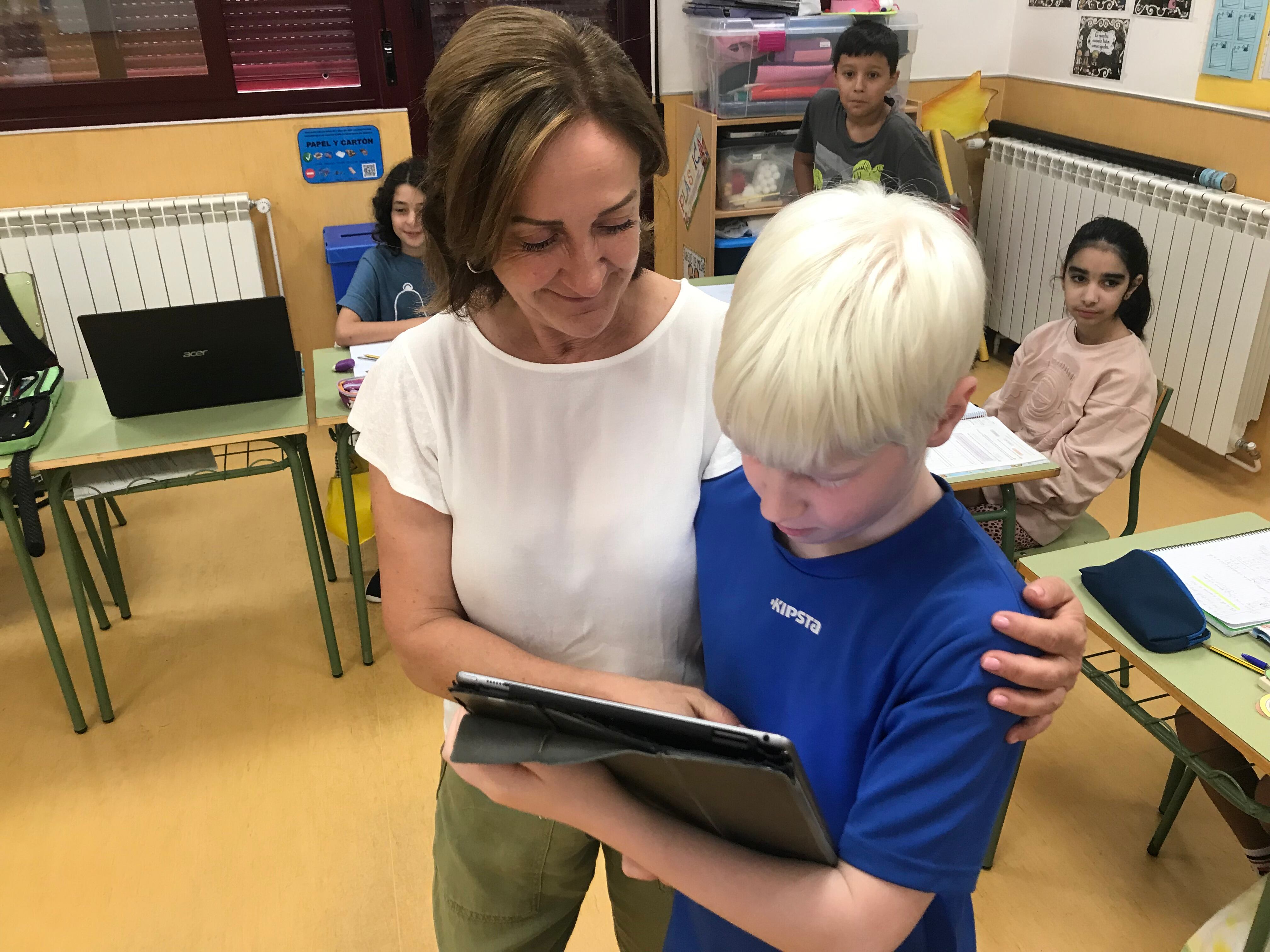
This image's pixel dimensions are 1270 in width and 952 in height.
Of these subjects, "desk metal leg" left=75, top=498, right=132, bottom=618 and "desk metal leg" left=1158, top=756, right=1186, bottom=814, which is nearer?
"desk metal leg" left=1158, top=756, right=1186, bottom=814

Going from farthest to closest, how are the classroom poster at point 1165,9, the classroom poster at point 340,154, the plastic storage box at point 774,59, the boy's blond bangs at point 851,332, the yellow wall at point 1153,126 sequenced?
1. the classroom poster at point 340,154
2. the plastic storage box at point 774,59
3. the classroom poster at point 1165,9
4. the yellow wall at point 1153,126
5. the boy's blond bangs at point 851,332

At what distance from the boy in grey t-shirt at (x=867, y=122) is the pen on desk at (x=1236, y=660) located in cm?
201

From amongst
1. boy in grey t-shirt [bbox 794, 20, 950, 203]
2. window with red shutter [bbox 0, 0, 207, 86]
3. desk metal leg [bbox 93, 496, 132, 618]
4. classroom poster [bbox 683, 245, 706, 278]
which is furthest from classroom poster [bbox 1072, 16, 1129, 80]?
desk metal leg [bbox 93, 496, 132, 618]

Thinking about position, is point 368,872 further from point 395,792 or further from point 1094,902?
point 1094,902

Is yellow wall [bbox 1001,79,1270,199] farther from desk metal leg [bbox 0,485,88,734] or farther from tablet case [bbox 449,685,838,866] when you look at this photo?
desk metal leg [bbox 0,485,88,734]

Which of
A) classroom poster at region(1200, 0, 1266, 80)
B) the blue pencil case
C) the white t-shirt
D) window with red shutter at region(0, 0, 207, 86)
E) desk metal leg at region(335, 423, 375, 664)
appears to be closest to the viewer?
the white t-shirt

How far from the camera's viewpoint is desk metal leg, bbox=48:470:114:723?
86.8 inches

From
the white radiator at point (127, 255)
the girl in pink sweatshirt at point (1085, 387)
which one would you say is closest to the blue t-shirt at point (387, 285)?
the white radiator at point (127, 255)

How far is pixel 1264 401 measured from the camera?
321 centimetres

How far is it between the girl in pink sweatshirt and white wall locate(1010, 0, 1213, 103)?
1.34m

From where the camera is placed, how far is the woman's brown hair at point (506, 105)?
742 millimetres

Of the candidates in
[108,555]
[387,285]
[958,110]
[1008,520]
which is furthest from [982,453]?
[958,110]

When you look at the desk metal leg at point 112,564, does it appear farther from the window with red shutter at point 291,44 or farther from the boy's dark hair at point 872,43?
the boy's dark hair at point 872,43

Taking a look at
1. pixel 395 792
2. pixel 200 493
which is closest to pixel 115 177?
pixel 200 493
